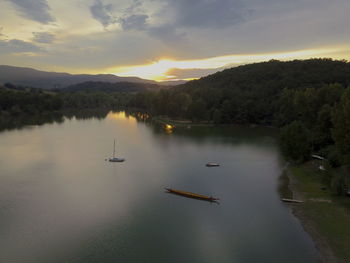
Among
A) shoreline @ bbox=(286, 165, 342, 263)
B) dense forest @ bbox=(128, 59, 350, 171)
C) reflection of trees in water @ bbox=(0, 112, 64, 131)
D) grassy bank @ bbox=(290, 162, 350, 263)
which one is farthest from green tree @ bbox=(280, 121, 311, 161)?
reflection of trees in water @ bbox=(0, 112, 64, 131)

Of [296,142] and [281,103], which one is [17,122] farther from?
[296,142]

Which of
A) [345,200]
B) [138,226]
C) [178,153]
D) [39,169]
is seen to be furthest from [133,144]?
[345,200]

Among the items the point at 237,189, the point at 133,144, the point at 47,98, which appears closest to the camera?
the point at 237,189

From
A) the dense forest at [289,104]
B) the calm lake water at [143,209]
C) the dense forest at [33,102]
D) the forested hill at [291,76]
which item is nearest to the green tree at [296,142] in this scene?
the dense forest at [289,104]

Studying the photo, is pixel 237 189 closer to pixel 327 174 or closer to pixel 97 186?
pixel 327 174

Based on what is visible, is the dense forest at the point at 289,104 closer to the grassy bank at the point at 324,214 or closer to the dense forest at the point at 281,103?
the dense forest at the point at 281,103

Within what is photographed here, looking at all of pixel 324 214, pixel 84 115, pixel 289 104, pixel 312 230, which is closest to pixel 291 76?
pixel 289 104
